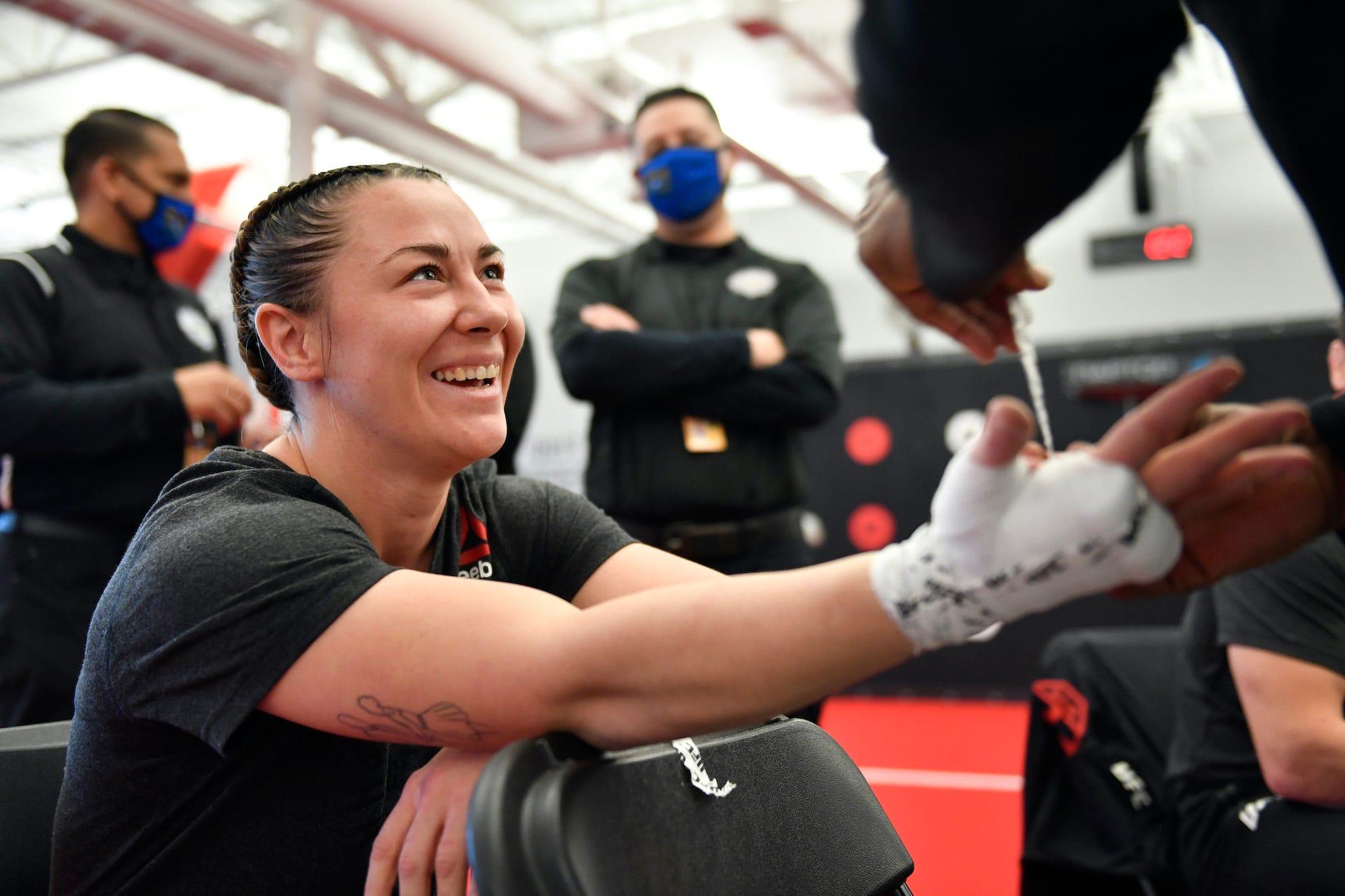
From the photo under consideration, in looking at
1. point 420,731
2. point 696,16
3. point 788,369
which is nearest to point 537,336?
point 696,16

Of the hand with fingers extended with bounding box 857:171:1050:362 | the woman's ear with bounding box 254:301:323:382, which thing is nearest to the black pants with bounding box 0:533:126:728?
the woman's ear with bounding box 254:301:323:382

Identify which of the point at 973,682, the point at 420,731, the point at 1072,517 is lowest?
the point at 973,682

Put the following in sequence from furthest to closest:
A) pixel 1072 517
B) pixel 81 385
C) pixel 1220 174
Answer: pixel 1220 174 → pixel 81 385 → pixel 1072 517

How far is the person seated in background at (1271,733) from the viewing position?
1.47 meters

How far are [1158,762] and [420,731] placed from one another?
5.62ft

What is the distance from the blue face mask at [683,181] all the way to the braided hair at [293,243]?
1216 millimetres

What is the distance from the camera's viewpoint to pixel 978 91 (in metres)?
0.80

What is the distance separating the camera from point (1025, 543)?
68 cm

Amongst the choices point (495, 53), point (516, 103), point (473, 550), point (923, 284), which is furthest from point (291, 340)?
point (516, 103)

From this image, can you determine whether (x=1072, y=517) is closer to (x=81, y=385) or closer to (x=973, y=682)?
(x=81, y=385)

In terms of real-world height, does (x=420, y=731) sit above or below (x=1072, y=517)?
below

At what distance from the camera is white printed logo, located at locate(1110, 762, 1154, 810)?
198 centimetres

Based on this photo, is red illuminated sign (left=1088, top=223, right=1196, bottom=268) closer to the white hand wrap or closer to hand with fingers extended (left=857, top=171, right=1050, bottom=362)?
hand with fingers extended (left=857, top=171, right=1050, bottom=362)

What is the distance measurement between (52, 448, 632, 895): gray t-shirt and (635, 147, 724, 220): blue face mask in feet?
5.02
